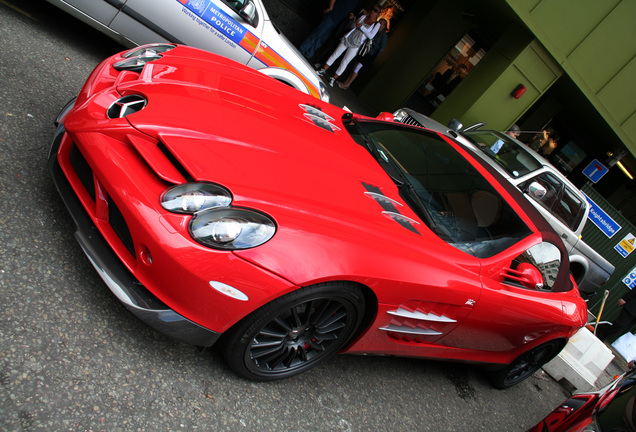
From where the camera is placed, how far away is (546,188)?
21.3 ft

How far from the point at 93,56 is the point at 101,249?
3676 millimetres

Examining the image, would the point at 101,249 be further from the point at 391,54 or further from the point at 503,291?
the point at 391,54

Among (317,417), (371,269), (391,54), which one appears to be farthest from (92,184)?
(391,54)

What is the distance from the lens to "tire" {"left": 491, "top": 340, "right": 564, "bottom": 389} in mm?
3721

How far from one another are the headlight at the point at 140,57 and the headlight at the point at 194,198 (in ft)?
4.45

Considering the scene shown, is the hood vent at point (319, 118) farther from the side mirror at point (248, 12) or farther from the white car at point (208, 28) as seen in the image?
the side mirror at point (248, 12)

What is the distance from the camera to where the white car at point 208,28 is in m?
4.58

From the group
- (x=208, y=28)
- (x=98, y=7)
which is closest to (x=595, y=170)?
(x=208, y=28)

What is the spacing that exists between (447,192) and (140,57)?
2276 mm

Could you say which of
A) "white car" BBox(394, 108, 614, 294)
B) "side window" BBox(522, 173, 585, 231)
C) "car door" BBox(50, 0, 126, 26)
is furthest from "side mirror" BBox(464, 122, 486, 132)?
"car door" BBox(50, 0, 126, 26)

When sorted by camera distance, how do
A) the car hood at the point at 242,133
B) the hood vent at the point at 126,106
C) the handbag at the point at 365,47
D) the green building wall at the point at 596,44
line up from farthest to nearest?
1. the handbag at the point at 365,47
2. the green building wall at the point at 596,44
3. the hood vent at the point at 126,106
4. the car hood at the point at 242,133

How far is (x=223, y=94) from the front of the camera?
293 centimetres

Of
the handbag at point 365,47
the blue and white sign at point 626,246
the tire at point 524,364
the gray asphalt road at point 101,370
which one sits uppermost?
the blue and white sign at point 626,246

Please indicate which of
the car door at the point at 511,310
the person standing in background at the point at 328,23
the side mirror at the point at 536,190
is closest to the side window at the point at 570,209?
the side mirror at the point at 536,190
